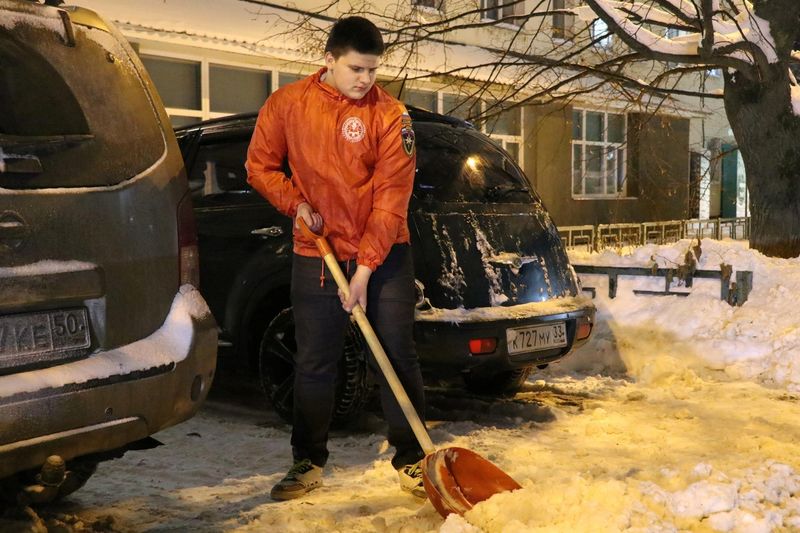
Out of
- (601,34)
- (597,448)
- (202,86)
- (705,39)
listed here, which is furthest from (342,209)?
(202,86)

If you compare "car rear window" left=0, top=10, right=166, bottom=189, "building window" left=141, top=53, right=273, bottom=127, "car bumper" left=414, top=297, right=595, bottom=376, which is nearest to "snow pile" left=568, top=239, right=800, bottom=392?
"car bumper" left=414, top=297, right=595, bottom=376

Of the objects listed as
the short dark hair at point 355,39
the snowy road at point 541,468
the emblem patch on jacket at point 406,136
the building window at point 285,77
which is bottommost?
the snowy road at point 541,468

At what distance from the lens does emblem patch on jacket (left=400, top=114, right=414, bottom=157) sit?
3.88 metres

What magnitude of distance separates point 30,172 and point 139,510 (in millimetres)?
1644

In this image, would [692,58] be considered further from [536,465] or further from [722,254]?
[536,465]

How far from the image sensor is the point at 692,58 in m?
9.59

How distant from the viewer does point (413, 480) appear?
13.0 ft

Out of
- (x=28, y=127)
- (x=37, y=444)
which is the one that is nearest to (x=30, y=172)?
(x=28, y=127)

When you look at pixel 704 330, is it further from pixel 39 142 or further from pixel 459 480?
pixel 39 142

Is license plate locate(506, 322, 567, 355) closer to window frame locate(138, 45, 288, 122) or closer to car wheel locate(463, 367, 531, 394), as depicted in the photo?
car wheel locate(463, 367, 531, 394)

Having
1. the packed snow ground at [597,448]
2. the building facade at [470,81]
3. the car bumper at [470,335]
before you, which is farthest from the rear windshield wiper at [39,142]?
the building facade at [470,81]

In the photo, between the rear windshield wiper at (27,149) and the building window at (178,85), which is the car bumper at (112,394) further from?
the building window at (178,85)

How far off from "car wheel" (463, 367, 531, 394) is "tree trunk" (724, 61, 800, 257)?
5243 millimetres

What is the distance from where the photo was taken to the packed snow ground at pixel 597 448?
348cm
